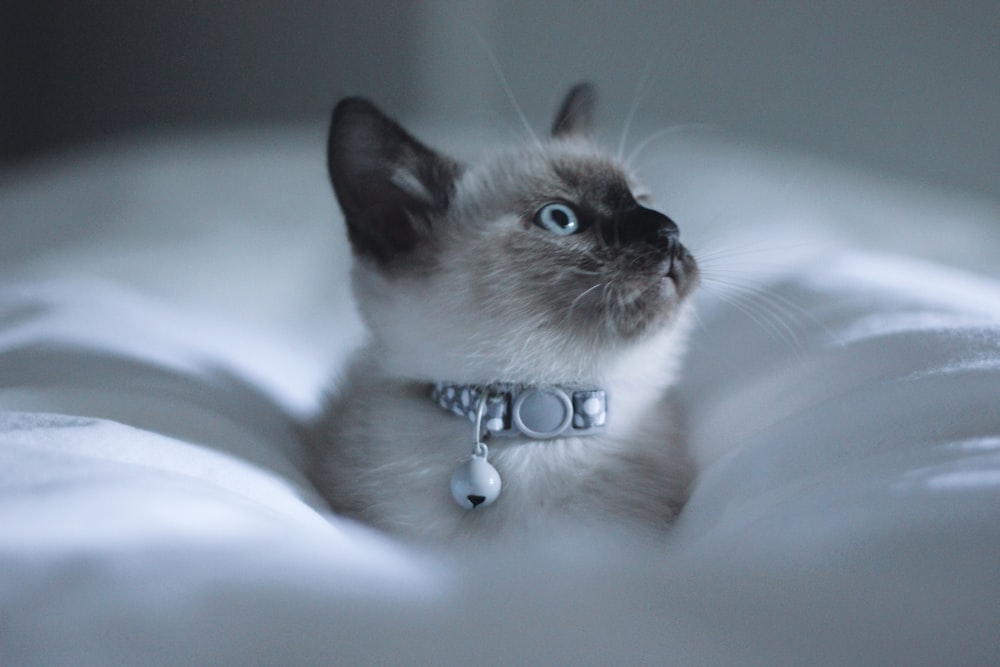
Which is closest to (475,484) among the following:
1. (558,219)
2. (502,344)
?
(502,344)

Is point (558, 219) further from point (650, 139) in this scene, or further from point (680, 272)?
point (650, 139)

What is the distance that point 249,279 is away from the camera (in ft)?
5.21

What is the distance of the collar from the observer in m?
0.89

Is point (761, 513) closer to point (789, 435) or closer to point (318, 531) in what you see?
point (789, 435)

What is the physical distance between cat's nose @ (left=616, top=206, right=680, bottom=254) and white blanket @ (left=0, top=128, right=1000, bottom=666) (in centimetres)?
22

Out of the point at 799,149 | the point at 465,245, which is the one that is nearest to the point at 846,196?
the point at 799,149

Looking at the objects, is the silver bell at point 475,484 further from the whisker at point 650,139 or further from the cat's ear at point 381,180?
the whisker at point 650,139

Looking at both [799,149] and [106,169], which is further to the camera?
[799,149]

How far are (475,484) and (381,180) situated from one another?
0.38 metres

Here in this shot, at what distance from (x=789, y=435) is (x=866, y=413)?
0.23 ft

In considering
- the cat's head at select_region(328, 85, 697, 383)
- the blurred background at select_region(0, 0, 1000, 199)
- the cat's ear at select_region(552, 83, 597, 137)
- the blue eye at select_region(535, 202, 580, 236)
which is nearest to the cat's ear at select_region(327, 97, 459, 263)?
the cat's head at select_region(328, 85, 697, 383)

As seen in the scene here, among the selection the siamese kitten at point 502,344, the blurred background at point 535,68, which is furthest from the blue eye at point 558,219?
the blurred background at point 535,68

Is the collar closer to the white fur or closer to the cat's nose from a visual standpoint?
the white fur

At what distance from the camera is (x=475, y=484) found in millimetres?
836
